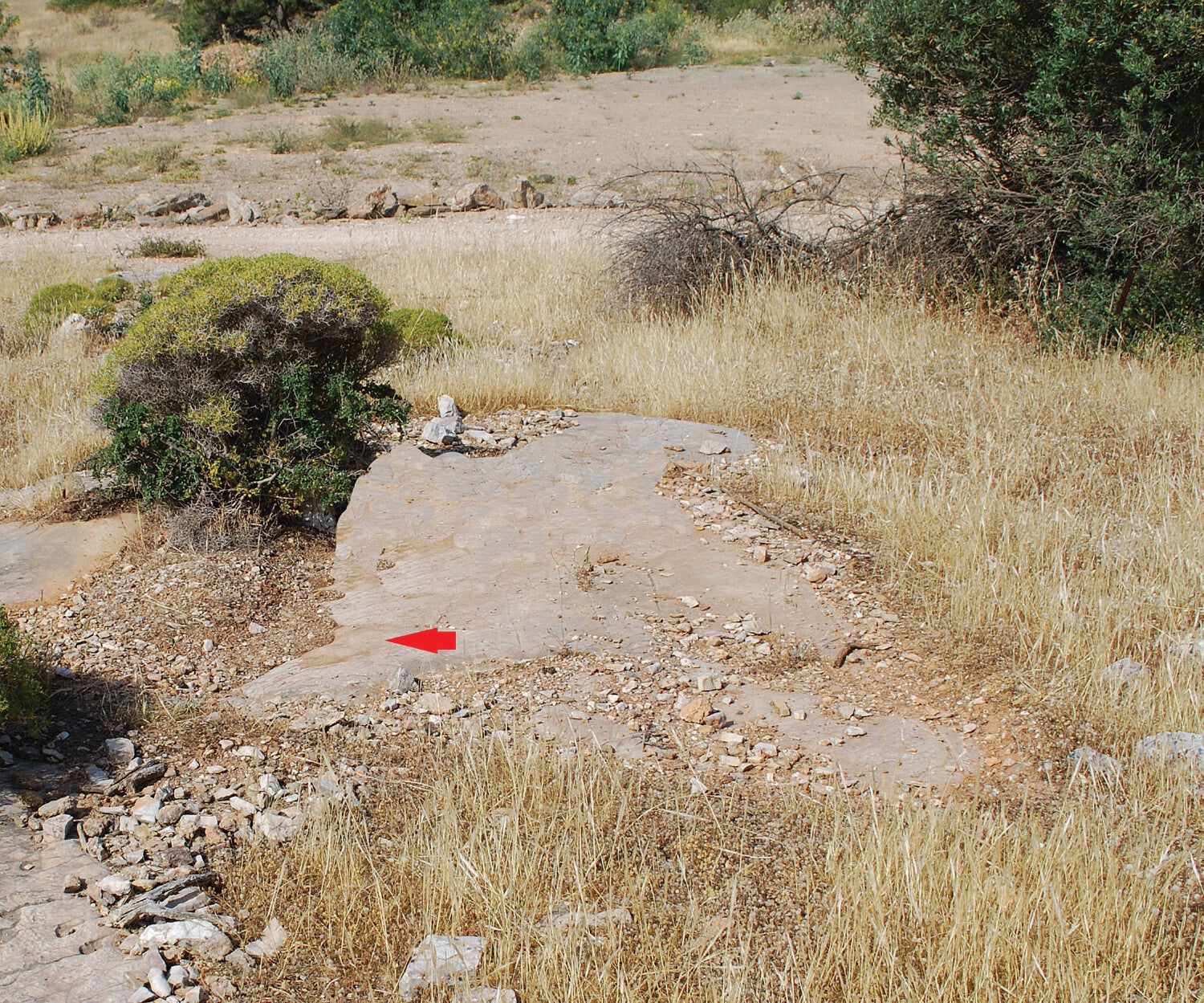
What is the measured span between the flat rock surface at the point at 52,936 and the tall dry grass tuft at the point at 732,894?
Result: 0.35 metres

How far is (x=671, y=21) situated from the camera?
96.4ft

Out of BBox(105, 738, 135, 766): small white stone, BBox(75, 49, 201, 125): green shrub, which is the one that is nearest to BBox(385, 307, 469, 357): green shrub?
BBox(105, 738, 135, 766): small white stone

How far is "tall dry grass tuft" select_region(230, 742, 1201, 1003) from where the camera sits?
8.52 ft

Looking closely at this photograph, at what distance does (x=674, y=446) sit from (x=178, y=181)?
13.5 metres

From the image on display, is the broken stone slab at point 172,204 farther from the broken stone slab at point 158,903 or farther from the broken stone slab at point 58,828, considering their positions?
the broken stone slab at point 158,903

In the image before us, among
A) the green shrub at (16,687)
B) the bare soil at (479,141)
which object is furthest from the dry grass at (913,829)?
the bare soil at (479,141)

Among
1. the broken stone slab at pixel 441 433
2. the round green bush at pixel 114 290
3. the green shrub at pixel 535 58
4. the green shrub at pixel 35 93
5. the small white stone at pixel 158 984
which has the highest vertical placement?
the green shrub at pixel 535 58

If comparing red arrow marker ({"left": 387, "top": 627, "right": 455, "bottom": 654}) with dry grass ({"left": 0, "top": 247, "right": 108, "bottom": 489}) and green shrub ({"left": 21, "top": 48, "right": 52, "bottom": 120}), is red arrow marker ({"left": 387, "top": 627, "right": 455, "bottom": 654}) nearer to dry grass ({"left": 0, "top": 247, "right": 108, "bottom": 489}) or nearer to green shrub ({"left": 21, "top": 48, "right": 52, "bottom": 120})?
dry grass ({"left": 0, "top": 247, "right": 108, "bottom": 489})

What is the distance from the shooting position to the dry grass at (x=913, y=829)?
2.63 m

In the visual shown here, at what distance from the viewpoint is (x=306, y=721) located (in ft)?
12.6

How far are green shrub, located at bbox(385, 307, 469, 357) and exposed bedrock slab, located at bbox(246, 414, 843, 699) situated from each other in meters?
1.88

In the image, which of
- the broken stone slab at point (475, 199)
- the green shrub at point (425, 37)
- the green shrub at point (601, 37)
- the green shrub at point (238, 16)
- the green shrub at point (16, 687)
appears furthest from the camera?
the green shrub at point (238, 16)

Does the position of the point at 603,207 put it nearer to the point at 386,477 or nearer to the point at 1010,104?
the point at 1010,104

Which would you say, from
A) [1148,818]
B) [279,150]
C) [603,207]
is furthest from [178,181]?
[1148,818]
